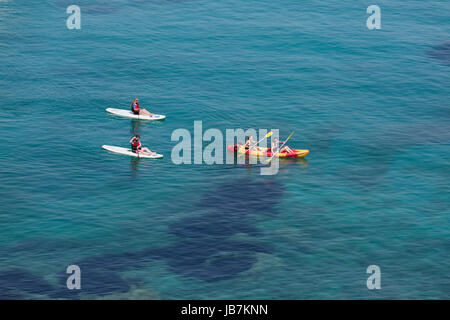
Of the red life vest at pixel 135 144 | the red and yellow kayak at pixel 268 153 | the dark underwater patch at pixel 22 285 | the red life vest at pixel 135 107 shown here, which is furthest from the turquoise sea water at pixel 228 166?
the red life vest at pixel 135 144

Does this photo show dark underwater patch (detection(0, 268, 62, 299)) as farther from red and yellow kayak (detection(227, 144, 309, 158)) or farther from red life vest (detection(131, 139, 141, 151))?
red and yellow kayak (detection(227, 144, 309, 158))

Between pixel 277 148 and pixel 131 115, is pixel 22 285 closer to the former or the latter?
pixel 277 148

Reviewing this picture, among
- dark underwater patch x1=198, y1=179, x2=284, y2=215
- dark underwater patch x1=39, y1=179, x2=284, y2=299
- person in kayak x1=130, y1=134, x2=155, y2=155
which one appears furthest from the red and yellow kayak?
person in kayak x1=130, y1=134, x2=155, y2=155

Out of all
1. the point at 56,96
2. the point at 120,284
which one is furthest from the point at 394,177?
the point at 56,96

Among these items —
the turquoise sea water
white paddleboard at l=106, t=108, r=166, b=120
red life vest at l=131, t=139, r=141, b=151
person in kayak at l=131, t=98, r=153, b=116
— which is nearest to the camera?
the turquoise sea water

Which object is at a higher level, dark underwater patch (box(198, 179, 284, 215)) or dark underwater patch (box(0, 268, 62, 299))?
dark underwater patch (box(198, 179, 284, 215))

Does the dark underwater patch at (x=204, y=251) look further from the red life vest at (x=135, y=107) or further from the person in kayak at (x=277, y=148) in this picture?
the red life vest at (x=135, y=107)
